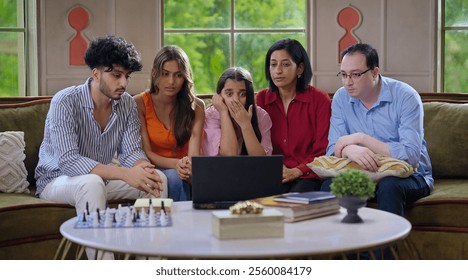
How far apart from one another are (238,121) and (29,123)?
3.33 ft

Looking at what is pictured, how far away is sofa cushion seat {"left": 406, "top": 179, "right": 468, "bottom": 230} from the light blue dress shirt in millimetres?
162

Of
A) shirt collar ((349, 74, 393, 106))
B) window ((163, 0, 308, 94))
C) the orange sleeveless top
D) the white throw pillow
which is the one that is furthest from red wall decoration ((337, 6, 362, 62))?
the white throw pillow

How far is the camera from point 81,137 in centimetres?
330

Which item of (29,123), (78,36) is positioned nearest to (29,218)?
A: (29,123)

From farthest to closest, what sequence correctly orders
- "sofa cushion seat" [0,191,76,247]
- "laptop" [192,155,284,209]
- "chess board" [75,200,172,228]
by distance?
1. "sofa cushion seat" [0,191,76,247]
2. "laptop" [192,155,284,209]
3. "chess board" [75,200,172,228]

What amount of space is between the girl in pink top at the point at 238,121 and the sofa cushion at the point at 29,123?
0.81m

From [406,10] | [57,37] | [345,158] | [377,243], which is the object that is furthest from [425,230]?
[57,37]

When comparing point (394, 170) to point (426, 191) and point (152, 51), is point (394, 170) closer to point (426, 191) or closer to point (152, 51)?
point (426, 191)

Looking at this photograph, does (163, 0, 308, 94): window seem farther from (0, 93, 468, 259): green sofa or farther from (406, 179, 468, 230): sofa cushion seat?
(406, 179, 468, 230): sofa cushion seat

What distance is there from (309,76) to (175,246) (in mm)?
1805

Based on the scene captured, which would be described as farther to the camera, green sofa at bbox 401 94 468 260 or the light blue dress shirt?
the light blue dress shirt

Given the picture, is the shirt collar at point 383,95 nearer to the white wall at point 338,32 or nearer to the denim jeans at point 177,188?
the denim jeans at point 177,188

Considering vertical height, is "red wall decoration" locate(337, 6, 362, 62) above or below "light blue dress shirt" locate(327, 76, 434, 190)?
above

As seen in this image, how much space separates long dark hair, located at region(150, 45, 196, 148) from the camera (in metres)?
3.46
